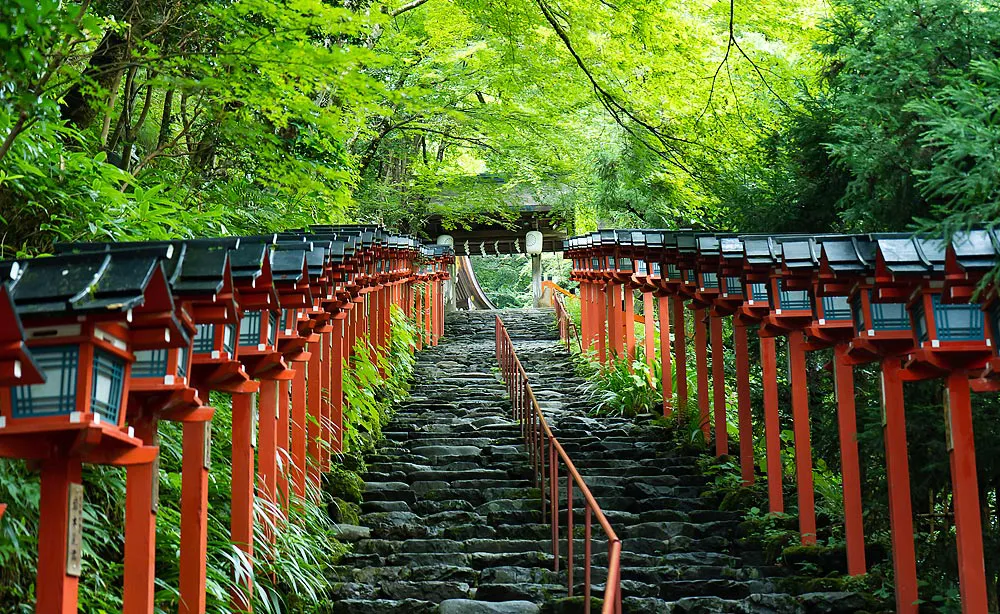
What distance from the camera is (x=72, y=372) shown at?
161 inches

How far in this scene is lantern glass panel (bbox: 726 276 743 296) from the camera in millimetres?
11641

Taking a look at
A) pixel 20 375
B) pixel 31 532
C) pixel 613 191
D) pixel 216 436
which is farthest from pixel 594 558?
pixel 613 191

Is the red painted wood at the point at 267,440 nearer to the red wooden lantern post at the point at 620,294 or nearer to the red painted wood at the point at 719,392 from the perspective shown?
the red painted wood at the point at 719,392

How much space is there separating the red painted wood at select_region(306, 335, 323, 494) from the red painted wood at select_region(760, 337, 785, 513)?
4.87 m

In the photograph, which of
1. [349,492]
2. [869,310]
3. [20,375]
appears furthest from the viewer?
[349,492]

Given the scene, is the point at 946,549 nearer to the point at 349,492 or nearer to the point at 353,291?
the point at 349,492

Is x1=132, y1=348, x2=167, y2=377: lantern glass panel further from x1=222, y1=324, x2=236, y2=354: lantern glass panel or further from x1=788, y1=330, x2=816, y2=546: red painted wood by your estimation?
x1=788, y1=330, x2=816, y2=546: red painted wood

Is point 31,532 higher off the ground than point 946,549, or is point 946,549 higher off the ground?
point 31,532

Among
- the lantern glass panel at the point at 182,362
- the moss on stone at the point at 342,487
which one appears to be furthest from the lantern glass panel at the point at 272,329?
the moss on stone at the point at 342,487

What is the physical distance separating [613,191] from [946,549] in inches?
476

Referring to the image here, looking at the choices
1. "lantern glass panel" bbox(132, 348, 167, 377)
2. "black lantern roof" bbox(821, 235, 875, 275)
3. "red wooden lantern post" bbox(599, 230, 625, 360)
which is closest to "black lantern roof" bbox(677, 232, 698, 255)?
"black lantern roof" bbox(821, 235, 875, 275)

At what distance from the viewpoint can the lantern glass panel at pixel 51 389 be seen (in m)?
4.05

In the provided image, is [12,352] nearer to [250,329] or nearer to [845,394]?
[250,329]

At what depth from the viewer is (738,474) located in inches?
480
